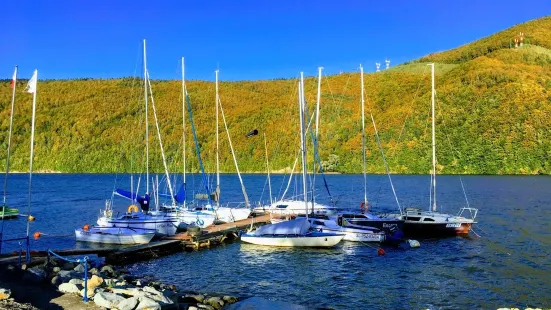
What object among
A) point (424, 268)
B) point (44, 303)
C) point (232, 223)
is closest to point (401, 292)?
point (424, 268)

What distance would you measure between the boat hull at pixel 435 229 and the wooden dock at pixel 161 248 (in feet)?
35.5

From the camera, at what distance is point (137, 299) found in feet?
41.4

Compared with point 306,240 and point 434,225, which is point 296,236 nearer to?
point 306,240

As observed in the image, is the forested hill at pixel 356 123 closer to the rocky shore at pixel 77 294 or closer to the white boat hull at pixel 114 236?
the white boat hull at pixel 114 236

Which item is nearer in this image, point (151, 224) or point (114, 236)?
point (114, 236)

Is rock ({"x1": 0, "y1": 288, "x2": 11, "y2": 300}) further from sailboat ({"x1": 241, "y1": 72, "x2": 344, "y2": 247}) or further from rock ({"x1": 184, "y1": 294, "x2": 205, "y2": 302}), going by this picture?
sailboat ({"x1": 241, "y1": 72, "x2": 344, "y2": 247})

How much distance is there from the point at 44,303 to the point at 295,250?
1513 centimetres

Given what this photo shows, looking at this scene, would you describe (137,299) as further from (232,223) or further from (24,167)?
(24,167)

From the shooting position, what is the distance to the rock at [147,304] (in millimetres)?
12211


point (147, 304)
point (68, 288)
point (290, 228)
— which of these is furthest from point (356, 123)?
point (147, 304)

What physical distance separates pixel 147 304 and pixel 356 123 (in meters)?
127

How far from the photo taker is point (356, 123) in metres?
135

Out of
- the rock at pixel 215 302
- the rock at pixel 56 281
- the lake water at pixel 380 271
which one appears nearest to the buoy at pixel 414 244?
the lake water at pixel 380 271

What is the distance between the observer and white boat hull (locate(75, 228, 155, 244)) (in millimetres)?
26108
